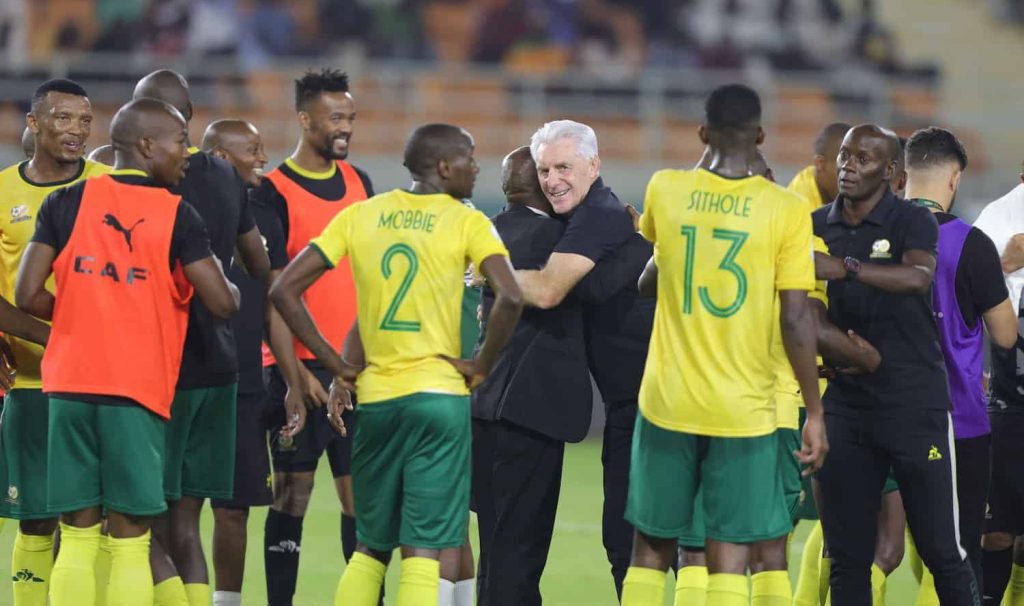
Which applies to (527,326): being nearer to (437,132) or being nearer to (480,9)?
(437,132)

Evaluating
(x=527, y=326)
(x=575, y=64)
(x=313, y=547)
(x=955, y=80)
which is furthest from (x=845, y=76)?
(x=527, y=326)

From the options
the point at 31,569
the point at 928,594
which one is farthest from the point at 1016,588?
the point at 31,569

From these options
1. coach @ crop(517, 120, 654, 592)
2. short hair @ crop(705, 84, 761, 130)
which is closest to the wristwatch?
short hair @ crop(705, 84, 761, 130)

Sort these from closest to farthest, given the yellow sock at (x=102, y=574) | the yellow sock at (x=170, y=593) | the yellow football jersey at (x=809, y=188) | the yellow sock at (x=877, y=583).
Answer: the yellow sock at (x=170, y=593) → the yellow sock at (x=877, y=583) → the yellow sock at (x=102, y=574) → the yellow football jersey at (x=809, y=188)

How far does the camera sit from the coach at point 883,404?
17.1ft

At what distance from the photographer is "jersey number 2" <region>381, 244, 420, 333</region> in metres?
4.75

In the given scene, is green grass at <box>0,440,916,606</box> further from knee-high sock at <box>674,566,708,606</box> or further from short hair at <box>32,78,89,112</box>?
short hair at <box>32,78,89,112</box>

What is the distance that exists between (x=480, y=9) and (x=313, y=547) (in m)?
Answer: 11.1

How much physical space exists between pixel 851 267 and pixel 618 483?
1241mm

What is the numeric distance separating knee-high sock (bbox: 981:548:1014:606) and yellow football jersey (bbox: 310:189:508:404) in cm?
273

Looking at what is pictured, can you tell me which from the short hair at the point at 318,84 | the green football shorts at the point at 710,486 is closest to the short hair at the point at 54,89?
the short hair at the point at 318,84

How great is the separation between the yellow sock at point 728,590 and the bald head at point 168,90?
276 centimetres

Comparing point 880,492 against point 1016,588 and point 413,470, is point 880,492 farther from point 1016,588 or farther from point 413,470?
point 413,470

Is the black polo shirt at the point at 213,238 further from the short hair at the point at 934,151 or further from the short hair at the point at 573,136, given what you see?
the short hair at the point at 934,151
